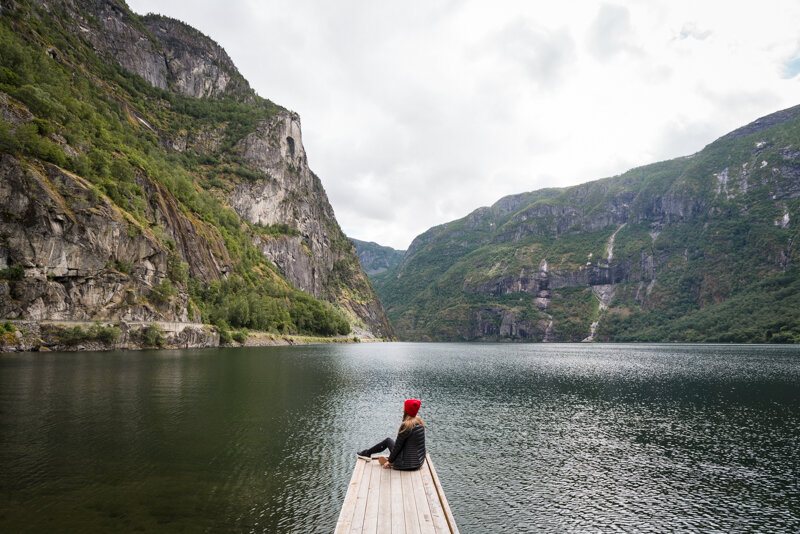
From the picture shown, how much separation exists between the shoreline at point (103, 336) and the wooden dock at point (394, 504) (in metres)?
72.9

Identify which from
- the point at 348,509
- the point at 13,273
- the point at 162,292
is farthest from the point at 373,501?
the point at 162,292

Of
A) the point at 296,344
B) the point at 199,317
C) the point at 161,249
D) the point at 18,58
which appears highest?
the point at 18,58

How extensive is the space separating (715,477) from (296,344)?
12782 cm

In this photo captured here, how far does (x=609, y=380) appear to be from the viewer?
5338cm

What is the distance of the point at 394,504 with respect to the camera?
32.4ft

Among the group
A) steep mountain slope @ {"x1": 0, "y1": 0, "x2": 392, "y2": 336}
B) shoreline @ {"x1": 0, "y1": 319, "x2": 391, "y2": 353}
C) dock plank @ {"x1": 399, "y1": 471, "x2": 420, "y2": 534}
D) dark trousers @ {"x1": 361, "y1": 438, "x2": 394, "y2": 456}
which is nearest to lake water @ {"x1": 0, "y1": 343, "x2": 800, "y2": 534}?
dark trousers @ {"x1": 361, "y1": 438, "x2": 394, "y2": 456}

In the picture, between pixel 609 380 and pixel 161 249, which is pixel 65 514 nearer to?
pixel 609 380

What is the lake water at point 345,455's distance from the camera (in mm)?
13289

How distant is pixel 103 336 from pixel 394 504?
8137 cm

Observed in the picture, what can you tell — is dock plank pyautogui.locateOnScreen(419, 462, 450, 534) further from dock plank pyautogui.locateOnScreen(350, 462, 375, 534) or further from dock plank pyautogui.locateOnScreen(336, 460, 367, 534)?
dock plank pyautogui.locateOnScreen(336, 460, 367, 534)

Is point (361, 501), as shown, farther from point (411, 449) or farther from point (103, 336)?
point (103, 336)

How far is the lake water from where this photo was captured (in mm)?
13289

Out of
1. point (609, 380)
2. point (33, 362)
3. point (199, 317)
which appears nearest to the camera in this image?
point (33, 362)

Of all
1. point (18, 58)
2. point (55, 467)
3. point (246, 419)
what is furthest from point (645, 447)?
point (18, 58)
